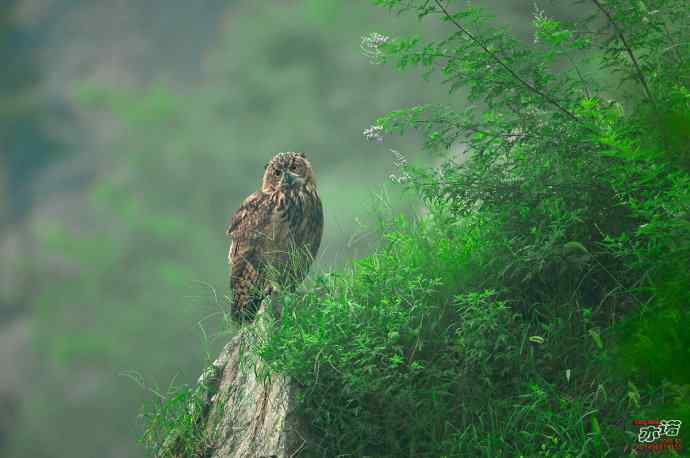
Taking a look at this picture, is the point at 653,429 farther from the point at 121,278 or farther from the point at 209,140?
the point at 209,140

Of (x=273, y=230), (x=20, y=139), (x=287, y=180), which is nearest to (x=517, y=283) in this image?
(x=273, y=230)

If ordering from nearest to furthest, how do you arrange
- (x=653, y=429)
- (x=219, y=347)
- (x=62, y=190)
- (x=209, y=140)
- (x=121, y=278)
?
(x=653, y=429) → (x=219, y=347) → (x=121, y=278) → (x=209, y=140) → (x=62, y=190)

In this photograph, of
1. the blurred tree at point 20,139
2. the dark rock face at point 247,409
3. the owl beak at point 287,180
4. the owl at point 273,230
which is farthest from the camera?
the blurred tree at point 20,139

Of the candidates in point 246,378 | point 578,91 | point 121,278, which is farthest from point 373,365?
point 121,278

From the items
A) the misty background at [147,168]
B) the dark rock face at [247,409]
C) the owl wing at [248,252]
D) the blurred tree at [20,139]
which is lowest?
the dark rock face at [247,409]

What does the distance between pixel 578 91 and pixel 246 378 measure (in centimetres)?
208

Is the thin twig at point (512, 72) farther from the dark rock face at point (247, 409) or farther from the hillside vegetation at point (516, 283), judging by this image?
the dark rock face at point (247, 409)

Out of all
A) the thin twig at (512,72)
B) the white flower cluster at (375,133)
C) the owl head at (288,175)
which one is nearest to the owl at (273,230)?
the owl head at (288,175)

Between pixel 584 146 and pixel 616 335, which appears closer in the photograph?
pixel 616 335

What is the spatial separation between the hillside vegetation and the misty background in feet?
24.2

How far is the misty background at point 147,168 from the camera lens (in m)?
15.1

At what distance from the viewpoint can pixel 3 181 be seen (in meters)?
25.5

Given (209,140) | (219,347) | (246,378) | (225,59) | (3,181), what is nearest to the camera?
(246,378)

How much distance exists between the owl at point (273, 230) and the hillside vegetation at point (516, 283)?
850 millimetres
